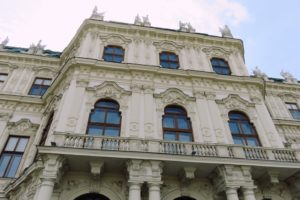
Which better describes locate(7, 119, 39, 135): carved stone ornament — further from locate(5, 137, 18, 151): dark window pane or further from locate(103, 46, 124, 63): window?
locate(103, 46, 124, 63): window

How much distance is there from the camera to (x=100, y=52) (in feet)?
50.0

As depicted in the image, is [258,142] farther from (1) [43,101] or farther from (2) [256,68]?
(1) [43,101]

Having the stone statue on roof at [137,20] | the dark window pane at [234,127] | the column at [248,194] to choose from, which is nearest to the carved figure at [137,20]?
the stone statue on roof at [137,20]

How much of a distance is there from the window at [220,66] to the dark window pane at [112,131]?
8274 millimetres

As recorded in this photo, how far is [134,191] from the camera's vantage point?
9039 millimetres

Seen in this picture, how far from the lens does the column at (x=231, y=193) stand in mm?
9477

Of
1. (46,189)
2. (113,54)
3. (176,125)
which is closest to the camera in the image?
(46,189)

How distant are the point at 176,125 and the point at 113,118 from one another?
10.6ft

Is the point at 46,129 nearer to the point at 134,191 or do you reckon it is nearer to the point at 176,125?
the point at 134,191

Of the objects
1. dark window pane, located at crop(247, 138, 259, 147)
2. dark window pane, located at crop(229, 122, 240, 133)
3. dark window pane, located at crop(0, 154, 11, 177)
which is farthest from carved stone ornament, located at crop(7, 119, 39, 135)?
dark window pane, located at crop(247, 138, 259, 147)

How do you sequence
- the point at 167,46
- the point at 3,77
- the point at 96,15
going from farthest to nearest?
the point at 96,15
the point at 3,77
the point at 167,46

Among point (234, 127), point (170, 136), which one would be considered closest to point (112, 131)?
point (170, 136)

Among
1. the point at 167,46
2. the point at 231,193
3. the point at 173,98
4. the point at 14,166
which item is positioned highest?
the point at 167,46

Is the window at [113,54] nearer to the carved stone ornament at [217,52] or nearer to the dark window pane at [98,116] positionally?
the dark window pane at [98,116]
